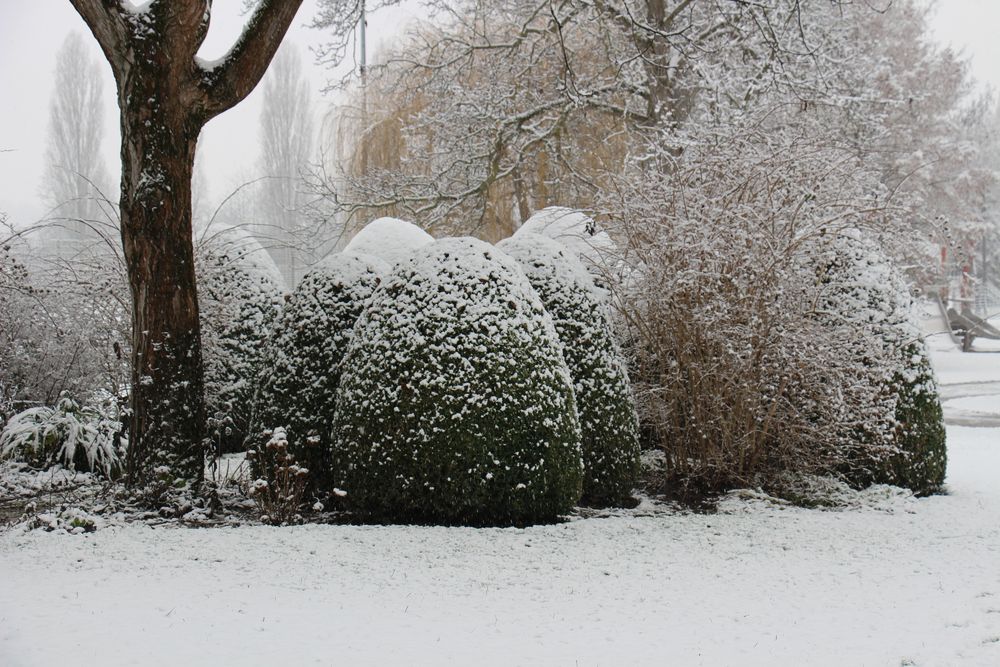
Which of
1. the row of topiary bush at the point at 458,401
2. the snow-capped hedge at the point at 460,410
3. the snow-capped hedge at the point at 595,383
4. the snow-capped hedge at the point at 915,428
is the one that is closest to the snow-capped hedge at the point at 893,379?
the snow-capped hedge at the point at 915,428

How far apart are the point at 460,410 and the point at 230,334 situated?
12.3 ft

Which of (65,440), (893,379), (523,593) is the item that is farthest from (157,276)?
(893,379)

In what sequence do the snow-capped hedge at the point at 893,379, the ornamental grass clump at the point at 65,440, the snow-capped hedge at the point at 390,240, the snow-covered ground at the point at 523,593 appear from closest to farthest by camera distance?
the snow-covered ground at the point at 523,593, the snow-capped hedge at the point at 893,379, the ornamental grass clump at the point at 65,440, the snow-capped hedge at the point at 390,240

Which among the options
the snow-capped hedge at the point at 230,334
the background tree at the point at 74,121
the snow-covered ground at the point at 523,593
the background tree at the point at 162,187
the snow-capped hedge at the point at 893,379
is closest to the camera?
the snow-covered ground at the point at 523,593

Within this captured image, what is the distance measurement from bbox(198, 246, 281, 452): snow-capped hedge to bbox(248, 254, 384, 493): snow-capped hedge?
146 centimetres

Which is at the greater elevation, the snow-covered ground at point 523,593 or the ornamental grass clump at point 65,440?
the ornamental grass clump at point 65,440

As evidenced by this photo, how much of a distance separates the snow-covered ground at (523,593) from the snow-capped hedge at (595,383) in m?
0.49

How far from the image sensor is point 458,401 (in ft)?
15.6

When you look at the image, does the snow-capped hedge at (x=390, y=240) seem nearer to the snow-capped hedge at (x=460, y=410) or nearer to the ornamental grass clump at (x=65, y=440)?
A: the snow-capped hedge at (x=460, y=410)

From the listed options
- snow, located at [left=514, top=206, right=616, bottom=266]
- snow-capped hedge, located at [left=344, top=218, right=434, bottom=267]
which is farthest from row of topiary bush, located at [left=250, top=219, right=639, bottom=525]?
snow, located at [left=514, top=206, right=616, bottom=266]

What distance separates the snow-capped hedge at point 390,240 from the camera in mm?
6680

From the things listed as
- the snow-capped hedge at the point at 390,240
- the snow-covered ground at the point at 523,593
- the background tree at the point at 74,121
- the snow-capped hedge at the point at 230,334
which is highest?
the background tree at the point at 74,121

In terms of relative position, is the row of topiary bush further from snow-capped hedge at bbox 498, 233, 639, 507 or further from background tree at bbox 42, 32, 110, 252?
background tree at bbox 42, 32, 110, 252

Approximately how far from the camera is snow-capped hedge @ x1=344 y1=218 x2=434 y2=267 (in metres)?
6.68
